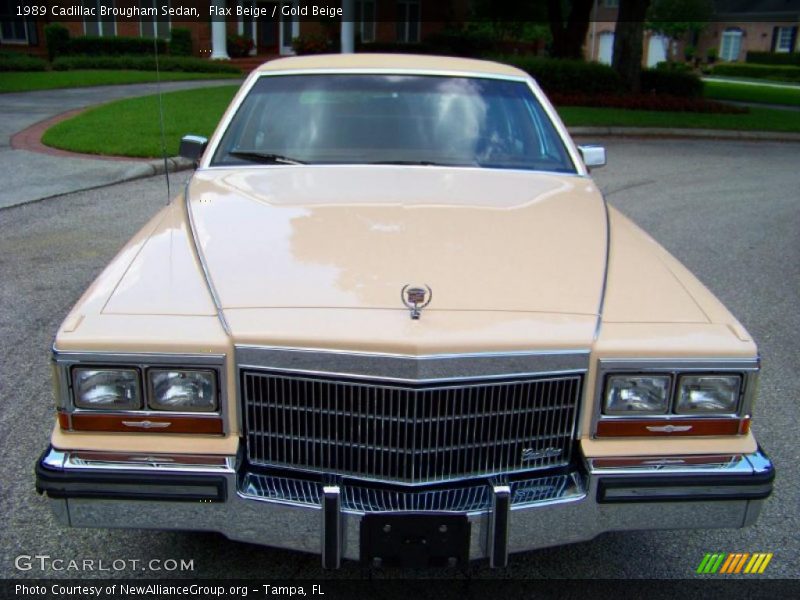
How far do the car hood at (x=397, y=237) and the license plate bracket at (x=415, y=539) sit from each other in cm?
60

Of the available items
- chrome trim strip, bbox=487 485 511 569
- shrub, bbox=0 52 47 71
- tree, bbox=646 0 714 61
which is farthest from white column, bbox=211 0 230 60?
chrome trim strip, bbox=487 485 511 569

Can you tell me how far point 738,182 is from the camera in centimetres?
1063

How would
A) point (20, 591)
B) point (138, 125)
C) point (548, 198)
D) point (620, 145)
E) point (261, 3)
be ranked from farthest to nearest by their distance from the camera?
1. point (261, 3)
2. point (620, 145)
3. point (138, 125)
4. point (548, 198)
5. point (20, 591)

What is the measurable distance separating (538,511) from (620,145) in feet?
40.4

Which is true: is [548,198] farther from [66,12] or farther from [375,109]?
[66,12]

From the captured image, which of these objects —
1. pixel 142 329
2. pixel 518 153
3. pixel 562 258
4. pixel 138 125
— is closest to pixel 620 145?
pixel 138 125

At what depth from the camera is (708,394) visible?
2.38 meters

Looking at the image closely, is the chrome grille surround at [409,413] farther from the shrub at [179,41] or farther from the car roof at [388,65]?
the shrub at [179,41]

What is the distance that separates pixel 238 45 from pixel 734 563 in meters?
29.2

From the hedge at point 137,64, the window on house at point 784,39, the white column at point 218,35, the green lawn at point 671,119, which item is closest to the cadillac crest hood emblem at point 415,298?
the green lawn at point 671,119

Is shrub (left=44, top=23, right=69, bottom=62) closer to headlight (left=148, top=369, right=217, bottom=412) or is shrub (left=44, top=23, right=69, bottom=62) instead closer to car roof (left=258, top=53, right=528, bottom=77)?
car roof (left=258, top=53, right=528, bottom=77)

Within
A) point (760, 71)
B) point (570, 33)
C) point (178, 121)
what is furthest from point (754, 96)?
point (760, 71)

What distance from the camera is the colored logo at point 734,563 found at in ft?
9.34

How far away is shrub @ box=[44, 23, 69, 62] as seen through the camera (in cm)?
2688
